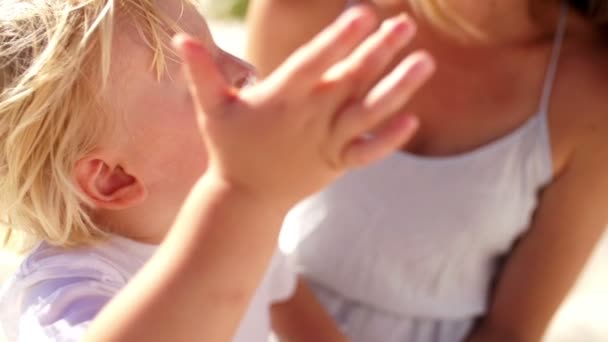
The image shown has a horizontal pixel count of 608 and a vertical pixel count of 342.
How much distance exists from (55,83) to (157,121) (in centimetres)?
11

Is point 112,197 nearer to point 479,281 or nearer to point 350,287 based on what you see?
point 350,287

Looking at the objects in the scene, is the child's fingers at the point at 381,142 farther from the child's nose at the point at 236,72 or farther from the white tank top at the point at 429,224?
the white tank top at the point at 429,224

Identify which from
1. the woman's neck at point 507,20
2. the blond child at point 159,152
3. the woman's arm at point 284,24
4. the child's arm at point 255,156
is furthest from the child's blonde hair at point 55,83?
the woman's neck at point 507,20

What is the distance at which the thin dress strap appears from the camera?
120 centimetres

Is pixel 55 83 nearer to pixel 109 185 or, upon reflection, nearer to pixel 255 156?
pixel 109 185

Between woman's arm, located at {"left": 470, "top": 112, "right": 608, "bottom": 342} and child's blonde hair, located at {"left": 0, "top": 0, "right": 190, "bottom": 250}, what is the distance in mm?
626

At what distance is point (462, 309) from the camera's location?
1282mm

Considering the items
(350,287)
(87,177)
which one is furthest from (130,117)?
(350,287)

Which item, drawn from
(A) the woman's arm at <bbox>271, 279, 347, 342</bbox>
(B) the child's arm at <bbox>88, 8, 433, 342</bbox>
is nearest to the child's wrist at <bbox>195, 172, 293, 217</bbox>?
(B) the child's arm at <bbox>88, 8, 433, 342</bbox>

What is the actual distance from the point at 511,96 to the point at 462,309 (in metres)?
0.32

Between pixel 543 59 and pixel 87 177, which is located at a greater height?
pixel 87 177

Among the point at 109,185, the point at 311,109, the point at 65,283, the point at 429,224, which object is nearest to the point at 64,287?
the point at 65,283

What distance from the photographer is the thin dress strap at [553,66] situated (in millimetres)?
1202

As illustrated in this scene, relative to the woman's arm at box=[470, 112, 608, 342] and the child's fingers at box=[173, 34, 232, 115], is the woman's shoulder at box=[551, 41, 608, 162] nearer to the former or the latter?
the woman's arm at box=[470, 112, 608, 342]
